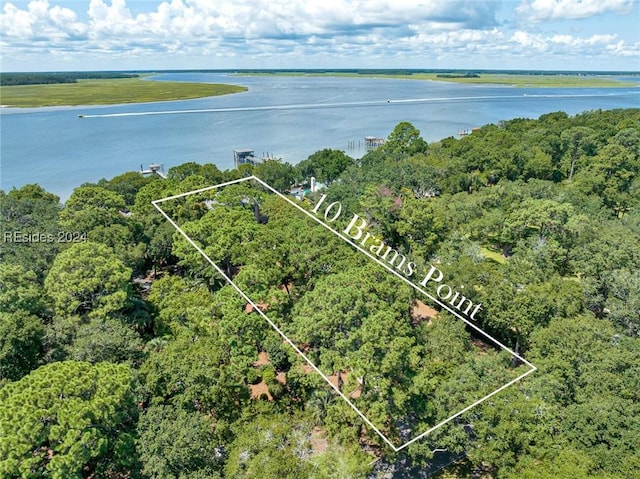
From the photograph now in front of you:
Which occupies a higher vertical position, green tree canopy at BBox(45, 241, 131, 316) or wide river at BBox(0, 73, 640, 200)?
green tree canopy at BBox(45, 241, 131, 316)

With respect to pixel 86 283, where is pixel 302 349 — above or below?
below

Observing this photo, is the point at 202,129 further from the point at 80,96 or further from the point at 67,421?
the point at 67,421

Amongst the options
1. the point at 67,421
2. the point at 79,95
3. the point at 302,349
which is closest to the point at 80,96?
the point at 79,95

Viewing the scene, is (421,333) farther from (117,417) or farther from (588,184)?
(588,184)

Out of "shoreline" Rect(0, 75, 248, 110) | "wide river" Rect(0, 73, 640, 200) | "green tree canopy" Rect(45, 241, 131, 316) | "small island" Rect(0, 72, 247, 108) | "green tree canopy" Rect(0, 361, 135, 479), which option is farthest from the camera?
"small island" Rect(0, 72, 247, 108)

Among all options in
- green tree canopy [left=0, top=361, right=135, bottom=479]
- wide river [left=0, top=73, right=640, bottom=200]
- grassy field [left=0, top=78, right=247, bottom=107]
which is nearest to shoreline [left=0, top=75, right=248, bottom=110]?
grassy field [left=0, top=78, right=247, bottom=107]

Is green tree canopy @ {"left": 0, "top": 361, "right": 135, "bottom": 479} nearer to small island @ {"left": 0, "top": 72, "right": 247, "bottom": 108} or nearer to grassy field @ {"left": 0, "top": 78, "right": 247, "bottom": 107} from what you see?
small island @ {"left": 0, "top": 72, "right": 247, "bottom": 108}

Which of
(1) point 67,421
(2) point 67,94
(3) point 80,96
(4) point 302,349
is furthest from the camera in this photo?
(2) point 67,94

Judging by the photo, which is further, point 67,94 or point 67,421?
point 67,94
